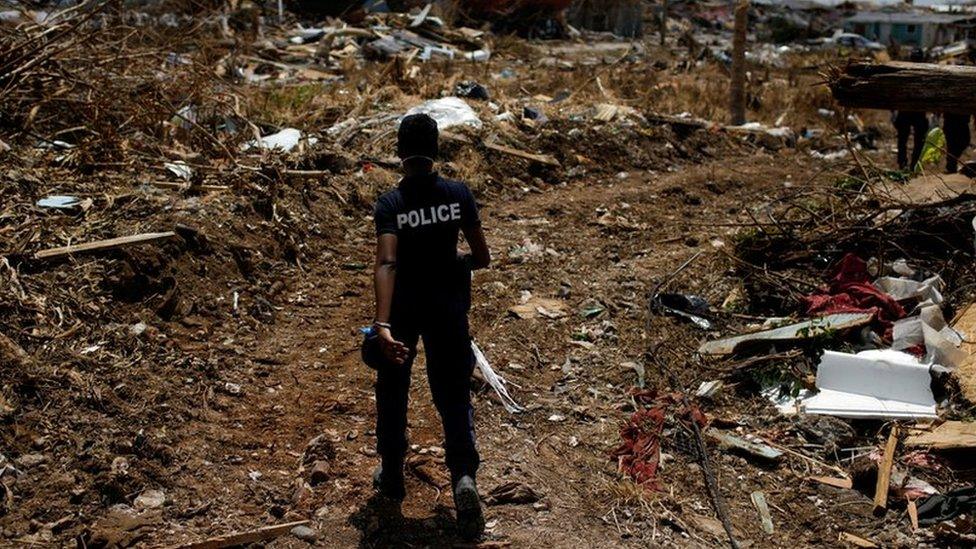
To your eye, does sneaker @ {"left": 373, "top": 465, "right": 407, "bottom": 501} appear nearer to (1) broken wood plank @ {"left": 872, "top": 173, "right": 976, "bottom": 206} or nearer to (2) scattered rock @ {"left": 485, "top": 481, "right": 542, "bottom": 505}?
(2) scattered rock @ {"left": 485, "top": 481, "right": 542, "bottom": 505}

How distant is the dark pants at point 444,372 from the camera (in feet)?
Result: 11.0

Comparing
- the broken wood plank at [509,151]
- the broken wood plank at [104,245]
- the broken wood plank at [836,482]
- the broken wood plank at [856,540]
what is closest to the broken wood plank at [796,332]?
the broken wood plank at [836,482]

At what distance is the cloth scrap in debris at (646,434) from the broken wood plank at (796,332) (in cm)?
59

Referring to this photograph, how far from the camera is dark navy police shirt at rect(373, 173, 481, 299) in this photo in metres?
3.28

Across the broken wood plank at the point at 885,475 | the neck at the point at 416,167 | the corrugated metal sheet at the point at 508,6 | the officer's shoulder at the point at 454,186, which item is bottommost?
the corrugated metal sheet at the point at 508,6

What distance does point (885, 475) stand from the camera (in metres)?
4.14

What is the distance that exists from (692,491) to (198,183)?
4.16 meters

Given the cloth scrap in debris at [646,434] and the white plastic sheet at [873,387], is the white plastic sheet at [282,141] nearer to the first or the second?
the cloth scrap in debris at [646,434]

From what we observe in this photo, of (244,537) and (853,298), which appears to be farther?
(853,298)

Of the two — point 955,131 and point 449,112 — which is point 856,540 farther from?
point 449,112

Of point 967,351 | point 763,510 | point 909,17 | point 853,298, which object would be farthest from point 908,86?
point 909,17

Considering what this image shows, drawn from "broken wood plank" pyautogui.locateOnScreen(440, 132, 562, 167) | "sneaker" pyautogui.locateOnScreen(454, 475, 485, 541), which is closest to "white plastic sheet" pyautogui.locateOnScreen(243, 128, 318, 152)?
"broken wood plank" pyautogui.locateOnScreen(440, 132, 562, 167)

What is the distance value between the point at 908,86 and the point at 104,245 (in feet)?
15.8

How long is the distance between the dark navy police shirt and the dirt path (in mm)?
992
